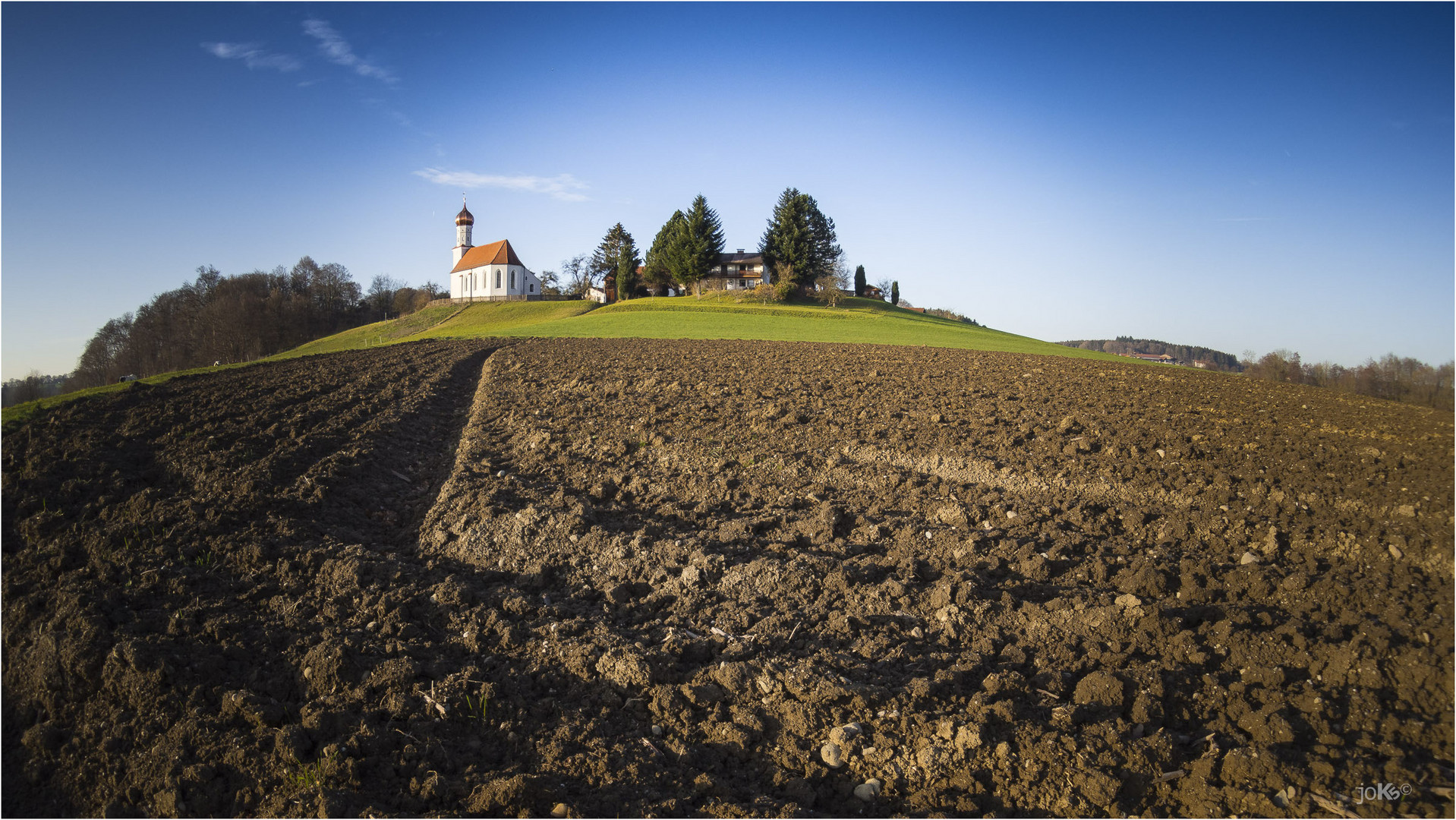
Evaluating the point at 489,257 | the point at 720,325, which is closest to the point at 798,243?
the point at 720,325

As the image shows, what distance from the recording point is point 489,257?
92.1m

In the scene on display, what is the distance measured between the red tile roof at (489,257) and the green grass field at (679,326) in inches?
368

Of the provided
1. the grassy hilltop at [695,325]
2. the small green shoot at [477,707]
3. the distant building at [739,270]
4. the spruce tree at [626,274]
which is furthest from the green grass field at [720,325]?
the small green shoot at [477,707]

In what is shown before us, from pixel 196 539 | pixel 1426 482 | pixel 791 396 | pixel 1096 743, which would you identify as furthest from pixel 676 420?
pixel 1426 482

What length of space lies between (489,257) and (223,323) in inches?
1418

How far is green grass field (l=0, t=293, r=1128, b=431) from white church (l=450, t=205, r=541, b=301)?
6492mm

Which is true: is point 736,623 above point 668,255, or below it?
below

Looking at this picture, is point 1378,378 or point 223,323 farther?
point 223,323

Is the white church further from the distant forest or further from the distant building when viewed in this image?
the distant forest

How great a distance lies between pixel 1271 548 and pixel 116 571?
11.5 meters

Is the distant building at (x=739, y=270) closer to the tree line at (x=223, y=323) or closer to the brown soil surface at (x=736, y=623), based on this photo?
the tree line at (x=223, y=323)

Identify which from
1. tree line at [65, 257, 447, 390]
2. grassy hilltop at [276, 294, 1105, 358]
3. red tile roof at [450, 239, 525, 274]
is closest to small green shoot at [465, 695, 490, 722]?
grassy hilltop at [276, 294, 1105, 358]

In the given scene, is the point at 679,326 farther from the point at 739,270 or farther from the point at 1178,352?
the point at 739,270

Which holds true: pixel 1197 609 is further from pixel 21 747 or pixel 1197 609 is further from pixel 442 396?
pixel 442 396
